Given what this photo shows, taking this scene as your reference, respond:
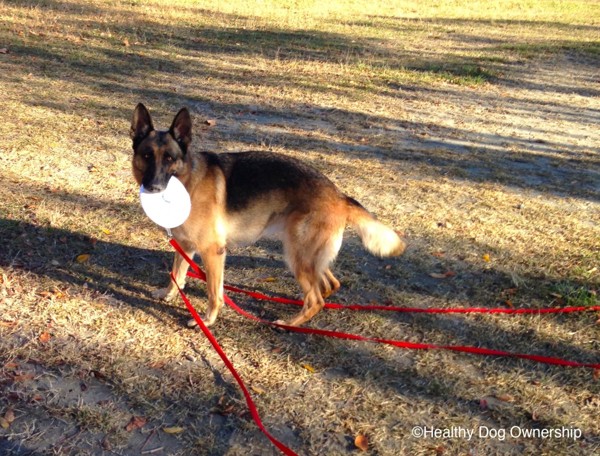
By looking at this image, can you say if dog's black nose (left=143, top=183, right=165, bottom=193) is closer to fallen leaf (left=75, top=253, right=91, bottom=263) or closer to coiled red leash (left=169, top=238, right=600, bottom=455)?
coiled red leash (left=169, top=238, right=600, bottom=455)

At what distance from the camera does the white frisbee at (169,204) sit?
12.2 feet

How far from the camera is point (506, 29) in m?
21.2

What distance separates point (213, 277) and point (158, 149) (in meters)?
0.99

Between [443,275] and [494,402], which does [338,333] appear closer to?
[494,402]

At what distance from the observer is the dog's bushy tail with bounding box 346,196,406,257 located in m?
3.96

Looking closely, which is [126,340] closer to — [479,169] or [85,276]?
[85,276]

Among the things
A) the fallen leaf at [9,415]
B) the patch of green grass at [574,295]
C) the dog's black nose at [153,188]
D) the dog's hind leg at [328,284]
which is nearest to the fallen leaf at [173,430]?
the fallen leaf at [9,415]

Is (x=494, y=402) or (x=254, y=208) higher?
(x=254, y=208)

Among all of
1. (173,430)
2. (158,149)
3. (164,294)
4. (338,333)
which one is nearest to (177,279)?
(164,294)

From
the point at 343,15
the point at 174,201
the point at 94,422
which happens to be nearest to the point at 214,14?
the point at 343,15

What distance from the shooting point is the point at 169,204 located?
375cm

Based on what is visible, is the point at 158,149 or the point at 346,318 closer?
the point at 158,149

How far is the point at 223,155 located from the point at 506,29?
20.3 metres

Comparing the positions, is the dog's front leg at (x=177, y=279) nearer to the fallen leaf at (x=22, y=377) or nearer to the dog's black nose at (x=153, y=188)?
the dog's black nose at (x=153, y=188)
